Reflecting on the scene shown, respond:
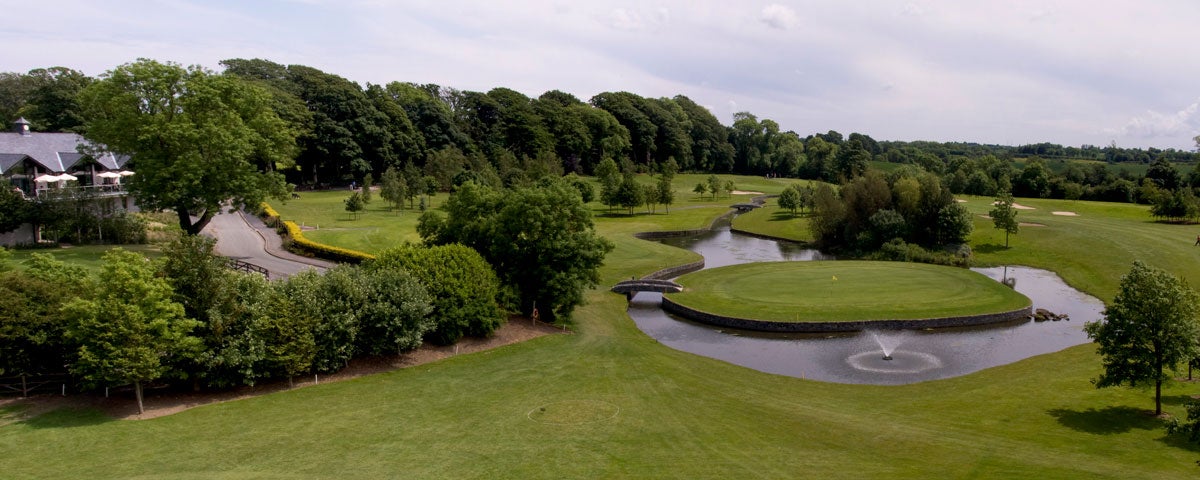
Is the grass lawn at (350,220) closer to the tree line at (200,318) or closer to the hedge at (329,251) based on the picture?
the hedge at (329,251)

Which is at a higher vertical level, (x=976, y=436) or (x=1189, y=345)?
(x=1189, y=345)

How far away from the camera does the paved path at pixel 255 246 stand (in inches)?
1805

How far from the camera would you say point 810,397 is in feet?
94.2

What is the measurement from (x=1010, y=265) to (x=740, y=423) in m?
51.7

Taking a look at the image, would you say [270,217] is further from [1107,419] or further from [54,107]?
[1107,419]

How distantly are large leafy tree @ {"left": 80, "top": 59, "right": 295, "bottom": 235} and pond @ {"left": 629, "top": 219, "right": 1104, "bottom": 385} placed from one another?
97.7ft

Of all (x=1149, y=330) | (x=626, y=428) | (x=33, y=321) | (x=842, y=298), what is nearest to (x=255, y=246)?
(x=33, y=321)

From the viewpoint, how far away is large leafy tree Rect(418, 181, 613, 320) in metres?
38.9

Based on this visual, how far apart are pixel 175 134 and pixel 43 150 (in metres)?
21.5

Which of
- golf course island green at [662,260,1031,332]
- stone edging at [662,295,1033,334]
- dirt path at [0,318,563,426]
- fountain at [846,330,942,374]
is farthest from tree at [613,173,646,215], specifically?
dirt path at [0,318,563,426]

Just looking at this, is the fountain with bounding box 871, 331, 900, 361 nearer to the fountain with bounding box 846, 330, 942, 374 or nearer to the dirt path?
the fountain with bounding box 846, 330, 942, 374

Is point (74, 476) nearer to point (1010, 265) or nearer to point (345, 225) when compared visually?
point (345, 225)

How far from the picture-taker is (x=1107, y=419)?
24875 millimetres

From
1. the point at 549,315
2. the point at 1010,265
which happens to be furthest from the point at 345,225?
the point at 1010,265
